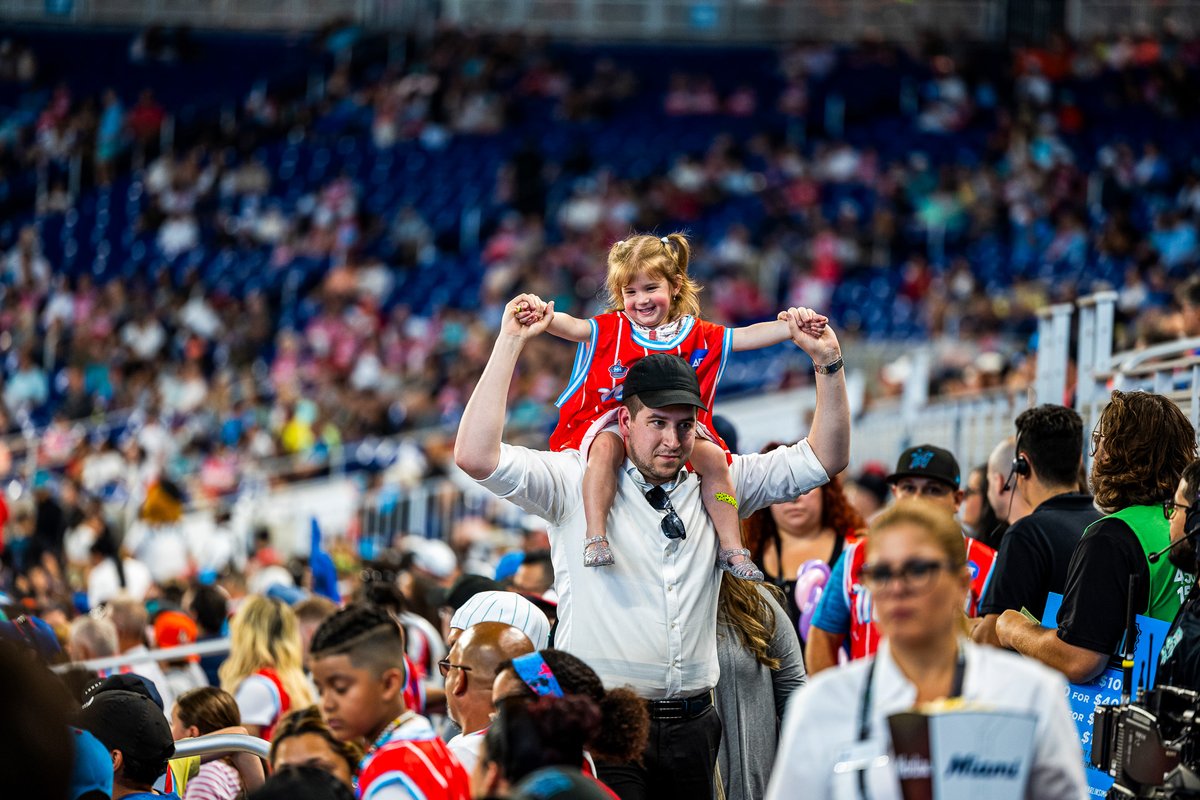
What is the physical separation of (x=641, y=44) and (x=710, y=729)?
21.6 m

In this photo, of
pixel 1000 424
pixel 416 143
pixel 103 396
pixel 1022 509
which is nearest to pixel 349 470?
pixel 103 396

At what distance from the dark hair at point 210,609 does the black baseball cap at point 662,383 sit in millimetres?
4333

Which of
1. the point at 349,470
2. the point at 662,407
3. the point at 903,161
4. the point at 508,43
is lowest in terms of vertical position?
the point at 349,470

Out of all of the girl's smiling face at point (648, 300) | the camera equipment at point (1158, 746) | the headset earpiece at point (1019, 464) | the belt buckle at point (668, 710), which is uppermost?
the girl's smiling face at point (648, 300)

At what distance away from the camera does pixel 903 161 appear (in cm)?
2083

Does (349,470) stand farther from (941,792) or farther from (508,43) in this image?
(941,792)

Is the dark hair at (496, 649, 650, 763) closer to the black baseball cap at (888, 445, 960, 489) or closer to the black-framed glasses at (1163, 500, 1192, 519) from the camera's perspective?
the black-framed glasses at (1163, 500, 1192, 519)

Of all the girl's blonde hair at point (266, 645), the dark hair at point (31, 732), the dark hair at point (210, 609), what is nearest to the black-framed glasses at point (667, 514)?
the dark hair at point (31, 732)

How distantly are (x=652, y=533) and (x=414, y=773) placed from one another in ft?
4.09

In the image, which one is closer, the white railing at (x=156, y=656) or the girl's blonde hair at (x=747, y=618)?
the girl's blonde hair at (x=747, y=618)

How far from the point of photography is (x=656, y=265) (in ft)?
17.5

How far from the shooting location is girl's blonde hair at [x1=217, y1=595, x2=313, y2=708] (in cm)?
644

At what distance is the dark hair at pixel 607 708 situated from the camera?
145 inches

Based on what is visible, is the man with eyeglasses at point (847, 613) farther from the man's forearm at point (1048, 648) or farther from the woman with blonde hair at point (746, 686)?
the man's forearm at point (1048, 648)
